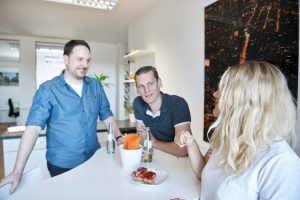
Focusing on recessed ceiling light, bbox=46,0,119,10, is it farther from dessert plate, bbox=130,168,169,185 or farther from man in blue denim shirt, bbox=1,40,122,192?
dessert plate, bbox=130,168,169,185

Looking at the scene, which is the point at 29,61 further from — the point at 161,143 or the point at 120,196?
the point at 120,196

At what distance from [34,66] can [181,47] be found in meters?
3.94

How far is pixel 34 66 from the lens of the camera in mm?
5328

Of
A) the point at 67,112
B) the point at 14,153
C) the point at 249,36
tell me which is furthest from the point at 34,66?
the point at 249,36

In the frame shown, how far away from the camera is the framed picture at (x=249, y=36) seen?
1.45 meters

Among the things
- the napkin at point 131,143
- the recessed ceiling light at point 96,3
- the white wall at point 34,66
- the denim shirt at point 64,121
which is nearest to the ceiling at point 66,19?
the white wall at point 34,66

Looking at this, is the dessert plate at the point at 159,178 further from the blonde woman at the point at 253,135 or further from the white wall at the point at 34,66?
the white wall at the point at 34,66

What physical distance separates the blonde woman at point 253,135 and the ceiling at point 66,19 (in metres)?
2.99

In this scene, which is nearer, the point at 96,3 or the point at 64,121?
the point at 64,121

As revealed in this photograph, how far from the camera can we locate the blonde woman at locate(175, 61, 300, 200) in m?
0.71

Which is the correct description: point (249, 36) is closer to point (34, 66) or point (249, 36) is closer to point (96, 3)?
point (96, 3)

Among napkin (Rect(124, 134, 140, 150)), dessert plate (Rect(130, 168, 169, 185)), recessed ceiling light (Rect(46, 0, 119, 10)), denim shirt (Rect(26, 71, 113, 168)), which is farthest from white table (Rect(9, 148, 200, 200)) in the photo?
recessed ceiling light (Rect(46, 0, 119, 10))

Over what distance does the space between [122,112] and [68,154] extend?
4225mm

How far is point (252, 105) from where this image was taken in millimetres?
792
